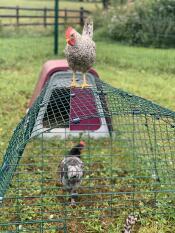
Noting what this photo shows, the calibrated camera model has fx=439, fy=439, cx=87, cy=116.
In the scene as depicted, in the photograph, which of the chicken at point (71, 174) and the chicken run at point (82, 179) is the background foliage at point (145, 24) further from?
the chicken at point (71, 174)

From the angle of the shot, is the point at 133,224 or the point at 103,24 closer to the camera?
the point at 133,224

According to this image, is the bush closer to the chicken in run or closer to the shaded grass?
the shaded grass

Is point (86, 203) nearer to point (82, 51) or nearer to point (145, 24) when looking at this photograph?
point (82, 51)

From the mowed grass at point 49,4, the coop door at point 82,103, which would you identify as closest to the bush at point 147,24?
the mowed grass at point 49,4

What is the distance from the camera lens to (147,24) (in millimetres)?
13789

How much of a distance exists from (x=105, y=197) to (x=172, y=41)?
9532 millimetres

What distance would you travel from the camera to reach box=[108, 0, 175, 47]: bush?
44.5 ft

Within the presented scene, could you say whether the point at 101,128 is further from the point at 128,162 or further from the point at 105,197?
the point at 105,197

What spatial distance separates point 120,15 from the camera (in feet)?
49.2

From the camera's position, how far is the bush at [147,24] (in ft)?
44.5

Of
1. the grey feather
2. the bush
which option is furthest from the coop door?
the bush

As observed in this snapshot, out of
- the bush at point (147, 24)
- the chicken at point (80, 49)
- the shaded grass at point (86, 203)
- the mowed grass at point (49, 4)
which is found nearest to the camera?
the shaded grass at point (86, 203)

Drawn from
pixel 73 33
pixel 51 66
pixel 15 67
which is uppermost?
pixel 73 33

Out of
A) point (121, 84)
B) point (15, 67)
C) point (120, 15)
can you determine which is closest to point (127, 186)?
point (121, 84)
